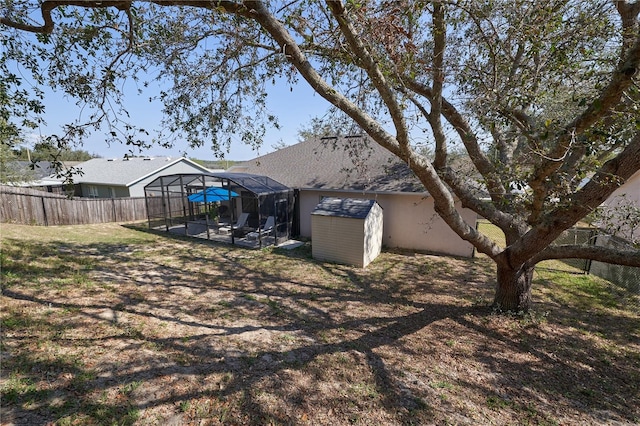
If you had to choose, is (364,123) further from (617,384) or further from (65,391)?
(617,384)

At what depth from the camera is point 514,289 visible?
5.98m

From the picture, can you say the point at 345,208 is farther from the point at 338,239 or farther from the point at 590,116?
the point at 590,116

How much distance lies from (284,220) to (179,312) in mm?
7257

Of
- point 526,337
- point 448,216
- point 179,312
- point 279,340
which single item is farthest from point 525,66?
point 179,312

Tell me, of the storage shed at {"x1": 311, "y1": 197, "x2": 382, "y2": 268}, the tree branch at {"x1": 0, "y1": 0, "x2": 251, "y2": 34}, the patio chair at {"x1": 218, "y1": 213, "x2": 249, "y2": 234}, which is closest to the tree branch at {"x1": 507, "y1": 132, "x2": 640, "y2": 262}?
the storage shed at {"x1": 311, "y1": 197, "x2": 382, "y2": 268}

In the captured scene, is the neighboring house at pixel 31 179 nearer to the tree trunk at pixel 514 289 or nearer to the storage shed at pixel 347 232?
the storage shed at pixel 347 232

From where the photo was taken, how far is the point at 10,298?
16.7 ft

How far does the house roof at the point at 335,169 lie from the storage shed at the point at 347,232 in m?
1.40

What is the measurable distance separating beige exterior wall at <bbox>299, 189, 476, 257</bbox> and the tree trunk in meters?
4.40

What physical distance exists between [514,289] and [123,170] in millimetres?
26175

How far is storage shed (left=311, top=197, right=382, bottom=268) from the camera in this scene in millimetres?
9445

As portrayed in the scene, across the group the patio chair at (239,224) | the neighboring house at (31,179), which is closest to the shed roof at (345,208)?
the patio chair at (239,224)

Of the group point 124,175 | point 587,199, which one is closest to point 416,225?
point 587,199

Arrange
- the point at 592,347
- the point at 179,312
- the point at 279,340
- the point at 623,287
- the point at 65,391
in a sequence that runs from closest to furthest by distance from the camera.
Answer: the point at 65,391
the point at 279,340
the point at 592,347
the point at 179,312
the point at 623,287
